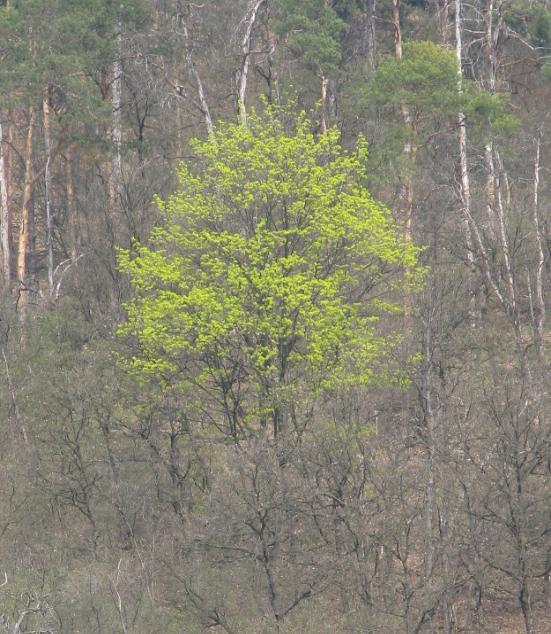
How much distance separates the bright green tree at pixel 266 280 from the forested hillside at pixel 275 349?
3.2 inches

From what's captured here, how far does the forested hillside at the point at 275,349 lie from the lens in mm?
22281

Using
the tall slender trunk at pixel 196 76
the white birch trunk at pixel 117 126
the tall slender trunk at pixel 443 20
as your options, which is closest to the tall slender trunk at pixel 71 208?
the white birch trunk at pixel 117 126

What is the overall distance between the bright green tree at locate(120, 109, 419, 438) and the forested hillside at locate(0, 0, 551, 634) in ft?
0.26

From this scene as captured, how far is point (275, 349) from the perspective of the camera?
2689 centimetres

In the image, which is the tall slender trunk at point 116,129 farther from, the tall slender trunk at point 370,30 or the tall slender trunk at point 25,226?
the tall slender trunk at point 370,30

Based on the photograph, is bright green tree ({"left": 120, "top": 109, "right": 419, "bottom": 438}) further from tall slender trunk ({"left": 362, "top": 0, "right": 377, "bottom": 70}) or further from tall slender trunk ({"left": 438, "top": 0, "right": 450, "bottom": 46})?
tall slender trunk ({"left": 362, "top": 0, "right": 377, "bottom": 70})

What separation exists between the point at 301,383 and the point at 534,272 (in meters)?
10.1

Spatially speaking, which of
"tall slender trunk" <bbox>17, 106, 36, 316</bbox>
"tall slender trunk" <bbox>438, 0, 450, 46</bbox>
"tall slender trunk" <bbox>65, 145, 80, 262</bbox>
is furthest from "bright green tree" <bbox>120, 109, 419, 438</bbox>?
"tall slender trunk" <bbox>65, 145, 80, 262</bbox>

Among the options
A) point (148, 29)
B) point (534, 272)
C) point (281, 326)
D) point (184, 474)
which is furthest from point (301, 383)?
point (148, 29)

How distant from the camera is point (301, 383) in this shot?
87.7ft

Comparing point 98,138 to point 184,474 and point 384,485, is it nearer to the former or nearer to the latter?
point 184,474

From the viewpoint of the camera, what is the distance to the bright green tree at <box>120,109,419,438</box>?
27.0 metres

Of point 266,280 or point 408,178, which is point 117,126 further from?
point 266,280

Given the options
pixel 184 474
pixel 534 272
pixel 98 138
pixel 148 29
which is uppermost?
pixel 148 29
